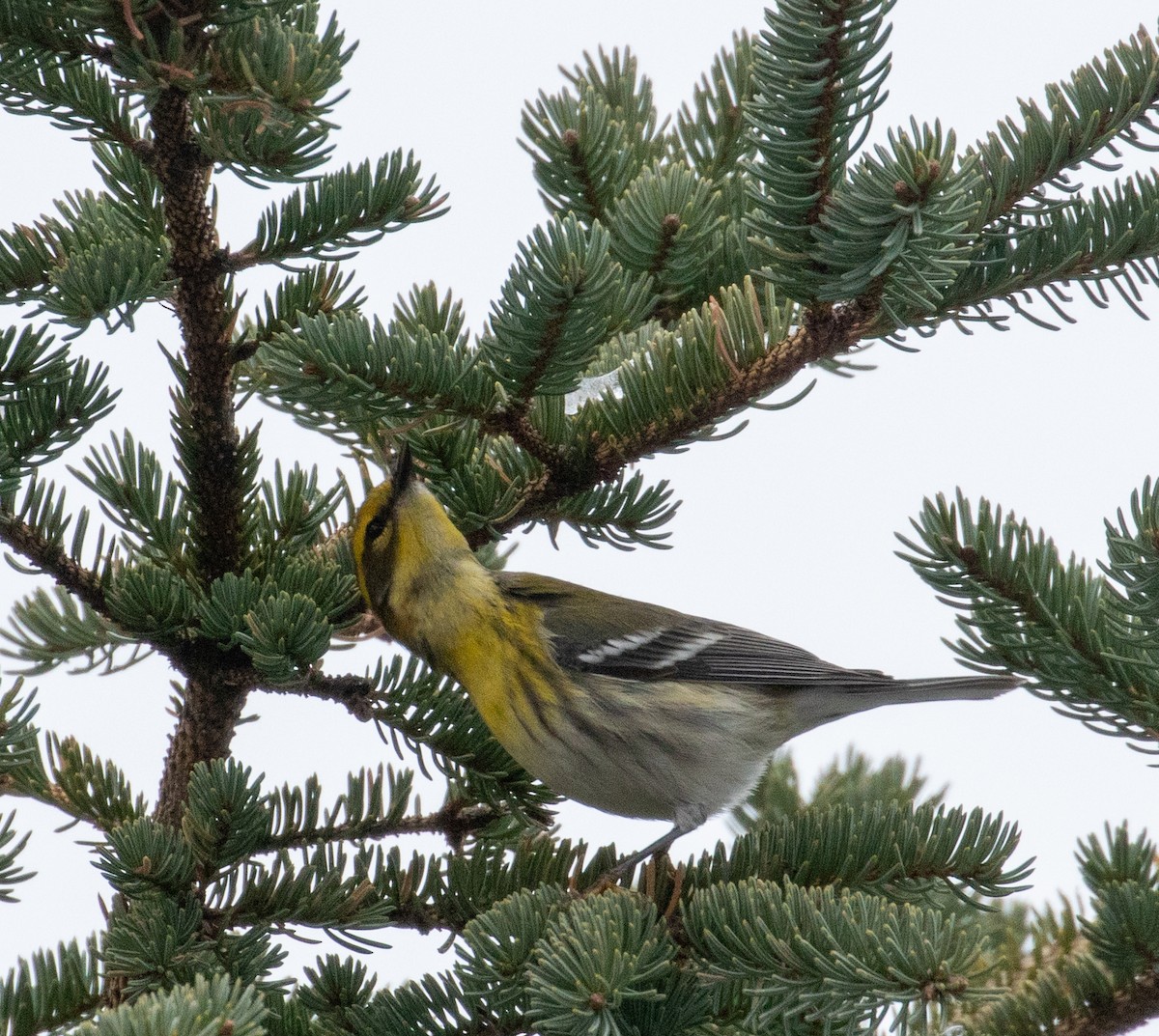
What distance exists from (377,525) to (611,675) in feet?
2.29

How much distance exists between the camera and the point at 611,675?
9.02 ft

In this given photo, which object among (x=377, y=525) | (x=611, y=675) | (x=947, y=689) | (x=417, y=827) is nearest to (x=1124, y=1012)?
(x=947, y=689)

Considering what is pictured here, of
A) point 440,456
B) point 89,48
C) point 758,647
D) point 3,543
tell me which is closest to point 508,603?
point 758,647

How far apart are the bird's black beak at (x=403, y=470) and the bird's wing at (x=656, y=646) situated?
0.64 meters

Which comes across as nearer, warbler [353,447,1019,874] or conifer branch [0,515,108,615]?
conifer branch [0,515,108,615]

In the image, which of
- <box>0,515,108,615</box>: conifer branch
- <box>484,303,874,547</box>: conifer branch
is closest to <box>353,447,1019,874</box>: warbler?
<box>484,303,874,547</box>: conifer branch

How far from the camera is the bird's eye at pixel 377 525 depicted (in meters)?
2.31

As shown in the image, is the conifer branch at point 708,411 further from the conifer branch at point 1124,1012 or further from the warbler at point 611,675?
the conifer branch at point 1124,1012

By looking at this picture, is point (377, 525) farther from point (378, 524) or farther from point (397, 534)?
point (397, 534)

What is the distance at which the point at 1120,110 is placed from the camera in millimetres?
1640

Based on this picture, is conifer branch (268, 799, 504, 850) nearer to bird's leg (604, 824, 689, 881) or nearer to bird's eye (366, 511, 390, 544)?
bird's leg (604, 824, 689, 881)

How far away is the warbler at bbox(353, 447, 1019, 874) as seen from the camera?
242cm

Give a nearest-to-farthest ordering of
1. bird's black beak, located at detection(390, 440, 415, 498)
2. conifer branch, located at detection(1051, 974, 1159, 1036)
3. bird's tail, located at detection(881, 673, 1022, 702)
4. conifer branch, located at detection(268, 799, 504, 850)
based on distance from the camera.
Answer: conifer branch, located at detection(1051, 974, 1159, 1036) < conifer branch, located at detection(268, 799, 504, 850) < bird's black beak, located at detection(390, 440, 415, 498) < bird's tail, located at detection(881, 673, 1022, 702)

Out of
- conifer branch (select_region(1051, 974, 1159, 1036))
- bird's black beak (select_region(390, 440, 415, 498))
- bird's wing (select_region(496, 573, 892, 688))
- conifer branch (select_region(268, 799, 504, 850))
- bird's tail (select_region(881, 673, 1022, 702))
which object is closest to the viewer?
conifer branch (select_region(1051, 974, 1159, 1036))
